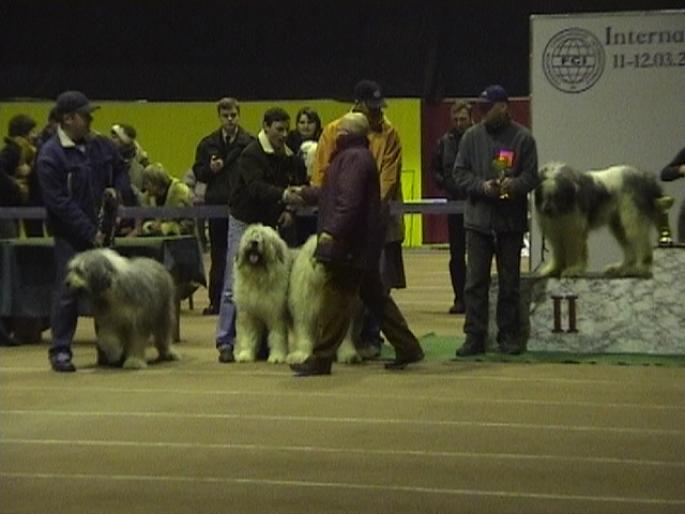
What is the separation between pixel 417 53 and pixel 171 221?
11.5 metres

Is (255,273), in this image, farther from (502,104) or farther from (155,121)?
(155,121)

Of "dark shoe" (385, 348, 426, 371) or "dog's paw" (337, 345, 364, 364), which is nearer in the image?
"dark shoe" (385, 348, 426, 371)

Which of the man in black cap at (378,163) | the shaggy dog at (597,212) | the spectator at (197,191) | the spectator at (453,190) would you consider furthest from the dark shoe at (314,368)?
the spectator at (197,191)

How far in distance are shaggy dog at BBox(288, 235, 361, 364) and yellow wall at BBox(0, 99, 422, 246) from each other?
1429 centimetres

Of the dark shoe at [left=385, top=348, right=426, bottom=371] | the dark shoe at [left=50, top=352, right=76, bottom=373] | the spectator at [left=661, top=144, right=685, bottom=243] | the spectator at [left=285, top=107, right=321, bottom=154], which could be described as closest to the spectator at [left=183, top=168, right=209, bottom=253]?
the spectator at [left=285, top=107, right=321, bottom=154]

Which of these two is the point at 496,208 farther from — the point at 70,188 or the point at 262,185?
the point at 70,188

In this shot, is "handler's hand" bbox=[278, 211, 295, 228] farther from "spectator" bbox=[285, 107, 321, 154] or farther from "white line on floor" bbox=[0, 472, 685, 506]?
"white line on floor" bbox=[0, 472, 685, 506]

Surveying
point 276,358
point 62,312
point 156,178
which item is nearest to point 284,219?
point 276,358

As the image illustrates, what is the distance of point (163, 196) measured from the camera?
14.7 meters

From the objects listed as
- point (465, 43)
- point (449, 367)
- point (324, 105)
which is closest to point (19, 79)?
point (324, 105)

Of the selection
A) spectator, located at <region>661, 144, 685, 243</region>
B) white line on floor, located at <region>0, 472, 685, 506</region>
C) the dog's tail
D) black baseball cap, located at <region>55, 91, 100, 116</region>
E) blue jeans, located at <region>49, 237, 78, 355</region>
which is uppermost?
black baseball cap, located at <region>55, 91, 100, 116</region>

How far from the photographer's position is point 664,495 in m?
6.41

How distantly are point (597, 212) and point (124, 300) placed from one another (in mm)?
3262

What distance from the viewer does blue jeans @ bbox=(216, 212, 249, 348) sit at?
1088cm
